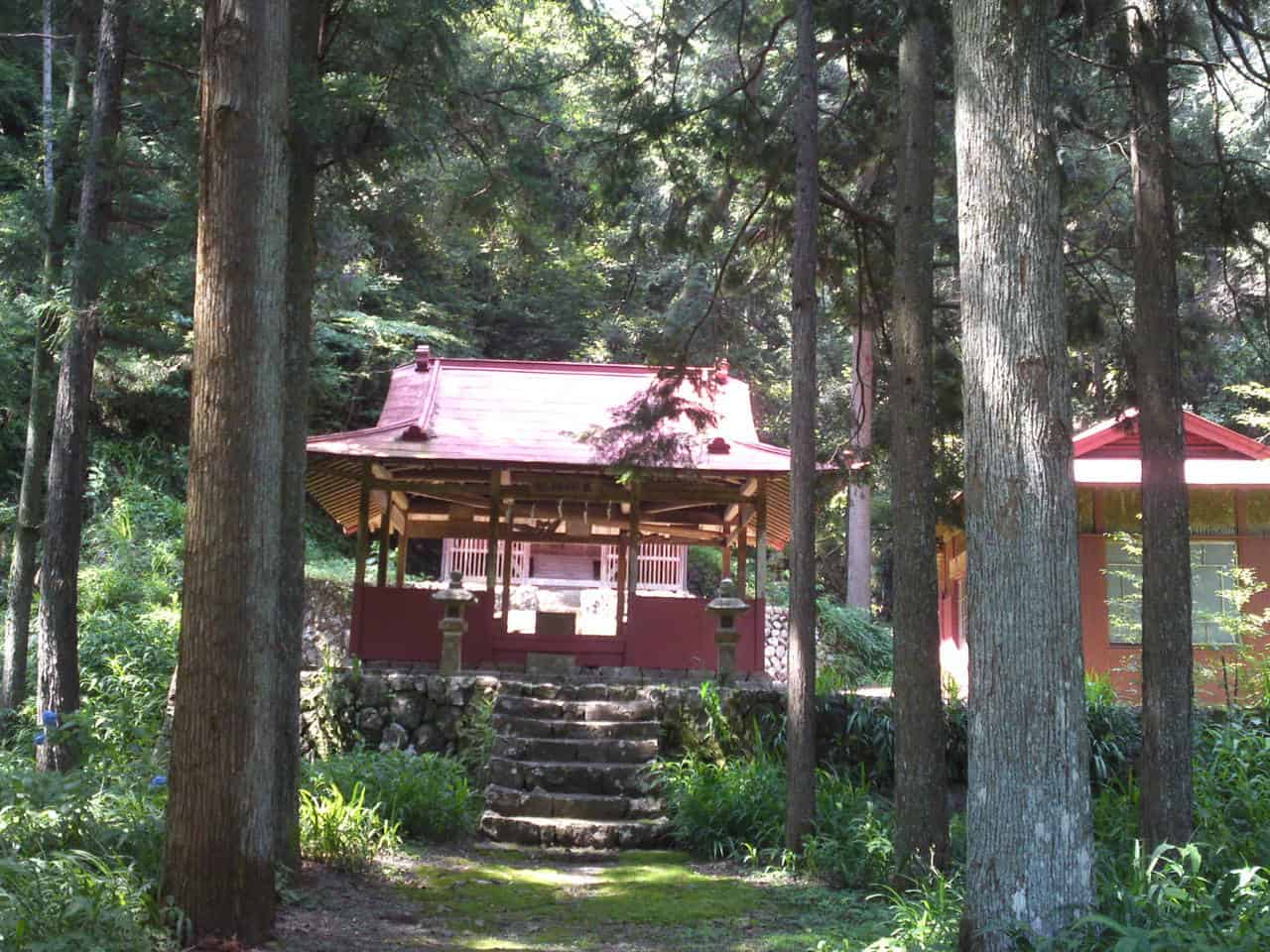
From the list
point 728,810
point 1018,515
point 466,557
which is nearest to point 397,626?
point 728,810

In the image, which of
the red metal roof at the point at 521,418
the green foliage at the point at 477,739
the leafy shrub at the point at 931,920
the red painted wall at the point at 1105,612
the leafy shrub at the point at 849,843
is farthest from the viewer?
the red painted wall at the point at 1105,612

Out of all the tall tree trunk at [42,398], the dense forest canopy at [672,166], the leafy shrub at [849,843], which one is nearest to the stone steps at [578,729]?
the leafy shrub at [849,843]

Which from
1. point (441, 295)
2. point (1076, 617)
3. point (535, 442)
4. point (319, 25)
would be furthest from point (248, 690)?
point (441, 295)

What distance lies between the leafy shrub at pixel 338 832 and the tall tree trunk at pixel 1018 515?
478 centimetres

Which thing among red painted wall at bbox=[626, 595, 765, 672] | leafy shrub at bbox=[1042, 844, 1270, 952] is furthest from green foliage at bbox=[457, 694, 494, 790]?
leafy shrub at bbox=[1042, 844, 1270, 952]

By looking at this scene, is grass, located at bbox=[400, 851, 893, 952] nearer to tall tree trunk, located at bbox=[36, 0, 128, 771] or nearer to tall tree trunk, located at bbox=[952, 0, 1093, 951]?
tall tree trunk, located at bbox=[952, 0, 1093, 951]

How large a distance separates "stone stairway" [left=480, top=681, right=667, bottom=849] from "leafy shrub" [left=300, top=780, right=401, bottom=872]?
173 cm

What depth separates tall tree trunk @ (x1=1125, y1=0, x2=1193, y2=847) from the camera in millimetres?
7117

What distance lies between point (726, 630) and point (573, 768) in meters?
2.67

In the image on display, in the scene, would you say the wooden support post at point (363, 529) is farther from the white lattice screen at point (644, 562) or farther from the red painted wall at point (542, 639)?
the white lattice screen at point (644, 562)

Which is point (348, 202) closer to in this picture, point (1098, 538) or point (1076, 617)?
point (1076, 617)

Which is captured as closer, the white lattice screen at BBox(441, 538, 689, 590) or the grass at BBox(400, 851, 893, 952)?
the grass at BBox(400, 851, 893, 952)

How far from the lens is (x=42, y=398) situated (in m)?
12.0

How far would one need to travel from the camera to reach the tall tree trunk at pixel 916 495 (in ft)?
25.6
